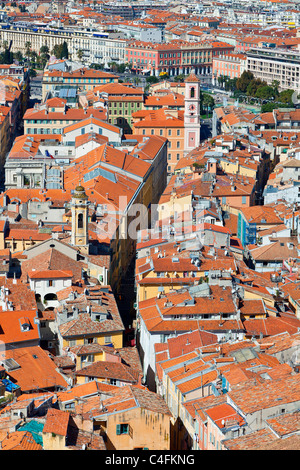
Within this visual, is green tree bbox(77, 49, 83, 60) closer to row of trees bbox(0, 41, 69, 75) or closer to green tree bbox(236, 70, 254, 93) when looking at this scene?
row of trees bbox(0, 41, 69, 75)

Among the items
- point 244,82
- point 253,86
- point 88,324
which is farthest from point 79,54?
point 88,324

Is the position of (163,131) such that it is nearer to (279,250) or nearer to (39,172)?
(39,172)

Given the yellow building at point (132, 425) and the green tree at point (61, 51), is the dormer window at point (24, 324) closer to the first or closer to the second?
the yellow building at point (132, 425)

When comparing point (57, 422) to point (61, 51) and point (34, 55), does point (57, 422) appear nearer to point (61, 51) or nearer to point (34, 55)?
point (61, 51)

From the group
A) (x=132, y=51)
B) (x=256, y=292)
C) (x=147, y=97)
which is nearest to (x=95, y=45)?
(x=132, y=51)

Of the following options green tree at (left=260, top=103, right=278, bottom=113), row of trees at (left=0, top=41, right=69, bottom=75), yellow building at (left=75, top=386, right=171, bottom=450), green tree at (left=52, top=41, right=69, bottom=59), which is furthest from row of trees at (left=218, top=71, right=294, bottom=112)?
yellow building at (left=75, top=386, right=171, bottom=450)
